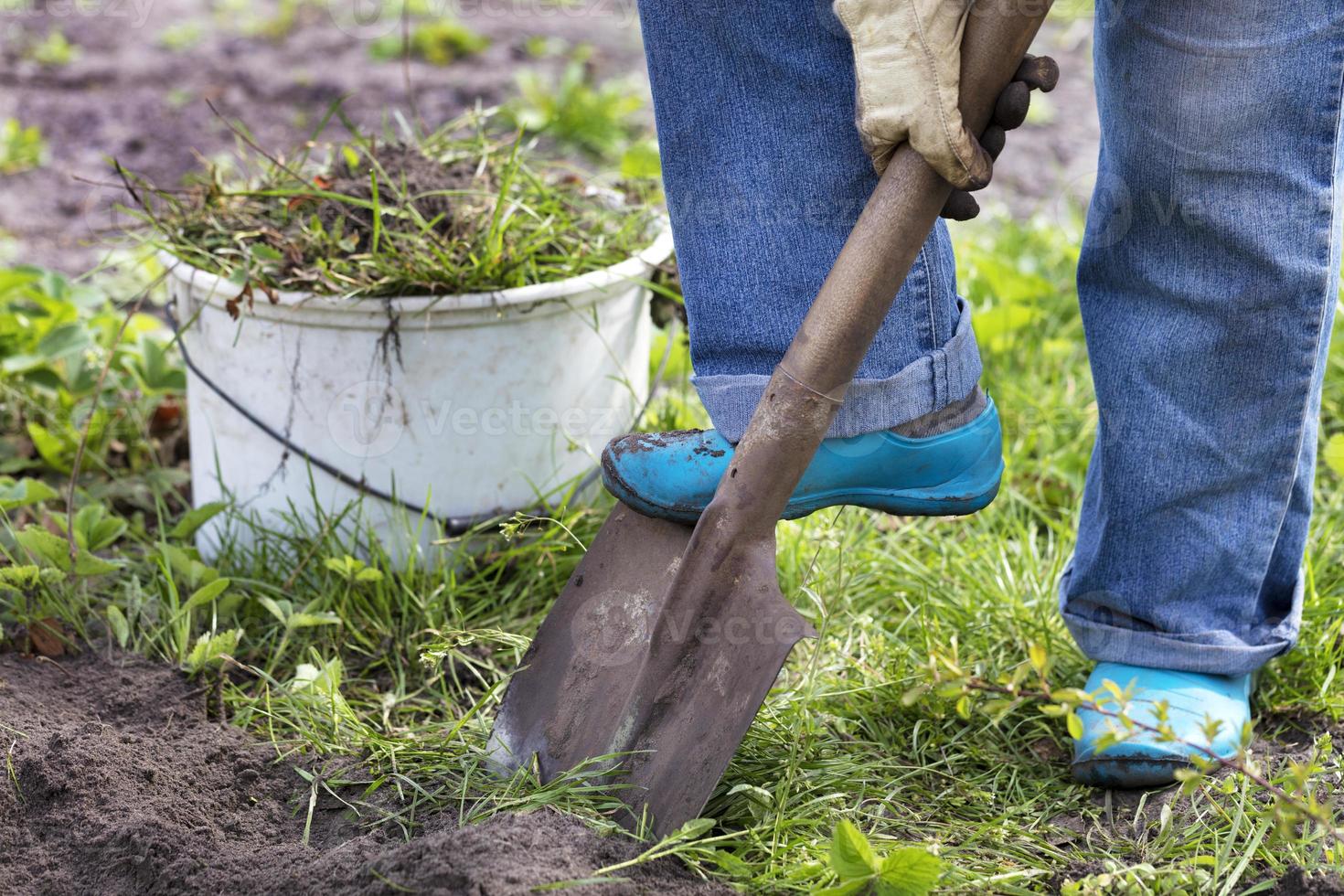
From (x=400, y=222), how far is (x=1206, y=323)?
1.29 metres

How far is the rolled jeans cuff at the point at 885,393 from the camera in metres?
1.57

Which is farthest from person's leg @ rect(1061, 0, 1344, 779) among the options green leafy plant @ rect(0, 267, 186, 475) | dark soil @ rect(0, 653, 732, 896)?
green leafy plant @ rect(0, 267, 186, 475)

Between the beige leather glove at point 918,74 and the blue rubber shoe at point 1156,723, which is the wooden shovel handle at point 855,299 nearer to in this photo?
the beige leather glove at point 918,74

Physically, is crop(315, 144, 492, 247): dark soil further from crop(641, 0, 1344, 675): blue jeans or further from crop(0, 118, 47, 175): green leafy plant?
crop(0, 118, 47, 175): green leafy plant

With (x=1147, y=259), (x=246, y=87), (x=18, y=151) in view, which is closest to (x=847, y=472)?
(x=1147, y=259)

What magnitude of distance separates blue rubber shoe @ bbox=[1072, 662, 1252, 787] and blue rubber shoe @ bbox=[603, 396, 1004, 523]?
34 centimetres

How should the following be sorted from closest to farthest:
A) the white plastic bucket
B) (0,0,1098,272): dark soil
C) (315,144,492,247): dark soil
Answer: the white plastic bucket
(315,144,492,247): dark soil
(0,0,1098,272): dark soil

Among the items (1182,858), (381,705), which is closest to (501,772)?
(381,705)

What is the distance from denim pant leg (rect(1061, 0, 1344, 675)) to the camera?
1.42m

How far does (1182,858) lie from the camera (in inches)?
59.5

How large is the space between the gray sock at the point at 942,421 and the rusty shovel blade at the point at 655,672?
0.23 meters

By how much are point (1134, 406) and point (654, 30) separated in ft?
2.59

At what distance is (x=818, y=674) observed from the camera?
1.85m

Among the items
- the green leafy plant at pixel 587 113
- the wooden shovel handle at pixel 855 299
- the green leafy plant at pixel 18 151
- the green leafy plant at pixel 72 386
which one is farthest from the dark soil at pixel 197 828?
the green leafy plant at pixel 18 151
